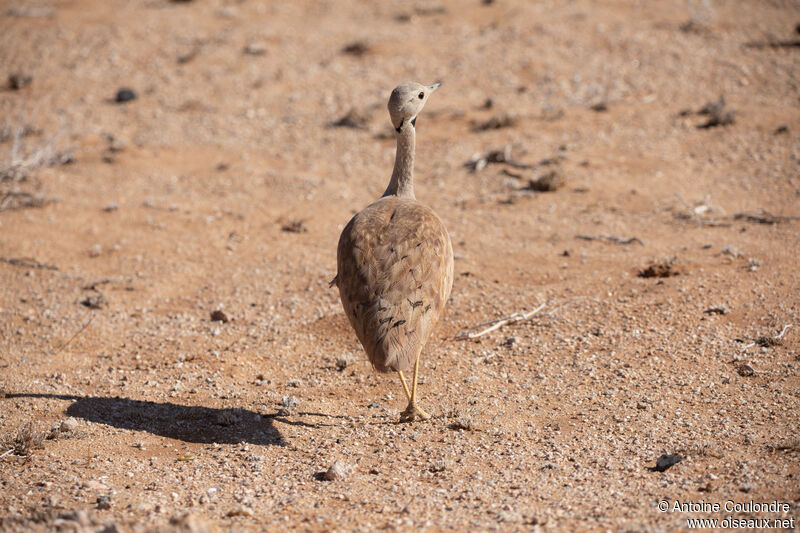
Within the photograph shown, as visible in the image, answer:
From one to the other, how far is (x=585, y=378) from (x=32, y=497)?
169 inches

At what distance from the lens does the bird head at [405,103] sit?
273 inches

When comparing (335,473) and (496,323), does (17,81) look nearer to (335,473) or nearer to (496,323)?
(496,323)

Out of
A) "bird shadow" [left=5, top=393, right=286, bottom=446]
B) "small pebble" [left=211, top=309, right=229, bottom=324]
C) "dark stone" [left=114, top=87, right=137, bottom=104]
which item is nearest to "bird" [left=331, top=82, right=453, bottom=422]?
"bird shadow" [left=5, top=393, right=286, bottom=446]

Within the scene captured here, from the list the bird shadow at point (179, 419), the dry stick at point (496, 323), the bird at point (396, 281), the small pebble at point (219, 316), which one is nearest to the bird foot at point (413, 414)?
the bird at point (396, 281)

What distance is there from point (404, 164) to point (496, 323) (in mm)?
1790

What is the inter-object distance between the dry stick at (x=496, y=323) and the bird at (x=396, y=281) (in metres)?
1.03

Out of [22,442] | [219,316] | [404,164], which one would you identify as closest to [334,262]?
[219,316]

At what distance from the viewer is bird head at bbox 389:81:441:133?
22.7 ft

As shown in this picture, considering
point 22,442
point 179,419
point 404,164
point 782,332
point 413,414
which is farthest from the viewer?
point 404,164

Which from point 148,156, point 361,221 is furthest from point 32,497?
point 148,156

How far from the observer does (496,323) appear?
7.19 m

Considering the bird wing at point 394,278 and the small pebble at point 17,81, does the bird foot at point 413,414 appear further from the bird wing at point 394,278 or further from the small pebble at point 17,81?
the small pebble at point 17,81

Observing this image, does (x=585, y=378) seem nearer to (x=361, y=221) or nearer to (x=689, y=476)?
(x=689, y=476)

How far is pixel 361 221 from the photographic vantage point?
6.28 metres
